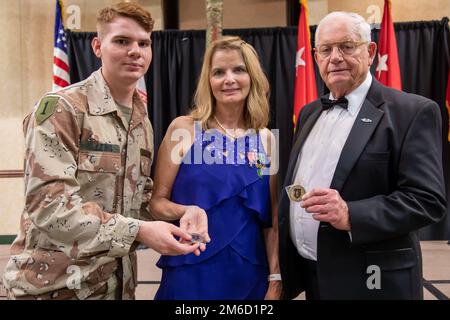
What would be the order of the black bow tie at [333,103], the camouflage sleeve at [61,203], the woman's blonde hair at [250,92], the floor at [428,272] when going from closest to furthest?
1. the camouflage sleeve at [61,203]
2. the black bow tie at [333,103]
3. the woman's blonde hair at [250,92]
4. the floor at [428,272]

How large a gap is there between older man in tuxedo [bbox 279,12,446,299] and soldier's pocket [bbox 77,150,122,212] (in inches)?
26.7

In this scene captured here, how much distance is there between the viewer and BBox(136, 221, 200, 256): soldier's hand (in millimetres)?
1425

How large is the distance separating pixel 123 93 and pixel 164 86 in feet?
16.0

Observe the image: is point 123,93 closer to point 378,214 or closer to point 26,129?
point 26,129

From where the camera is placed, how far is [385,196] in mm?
1658

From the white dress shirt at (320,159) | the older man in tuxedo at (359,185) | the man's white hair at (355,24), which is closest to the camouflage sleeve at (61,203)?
the older man in tuxedo at (359,185)

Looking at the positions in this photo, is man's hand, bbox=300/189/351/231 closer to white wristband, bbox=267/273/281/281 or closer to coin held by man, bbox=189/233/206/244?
coin held by man, bbox=189/233/206/244

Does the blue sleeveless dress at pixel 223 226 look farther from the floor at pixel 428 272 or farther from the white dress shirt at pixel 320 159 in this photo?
the floor at pixel 428 272

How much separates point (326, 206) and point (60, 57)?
555 cm

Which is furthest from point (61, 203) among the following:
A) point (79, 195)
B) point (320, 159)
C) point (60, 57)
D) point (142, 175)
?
point (60, 57)

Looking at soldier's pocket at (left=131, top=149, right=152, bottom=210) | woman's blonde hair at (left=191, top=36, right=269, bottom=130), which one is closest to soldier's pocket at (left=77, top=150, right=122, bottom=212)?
soldier's pocket at (left=131, top=149, right=152, bottom=210)

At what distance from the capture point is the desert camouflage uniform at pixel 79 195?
4.71ft

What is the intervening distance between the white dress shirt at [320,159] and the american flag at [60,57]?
4960 millimetres
